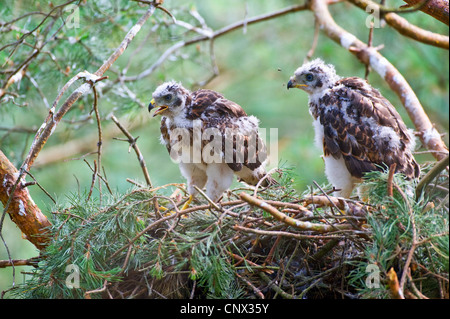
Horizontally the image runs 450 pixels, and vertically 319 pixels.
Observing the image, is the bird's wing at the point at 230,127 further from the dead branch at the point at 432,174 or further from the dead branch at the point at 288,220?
the dead branch at the point at 432,174

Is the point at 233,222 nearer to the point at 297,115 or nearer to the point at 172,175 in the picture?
the point at 172,175

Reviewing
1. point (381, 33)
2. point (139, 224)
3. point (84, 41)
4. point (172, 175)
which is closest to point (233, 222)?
A: point (139, 224)

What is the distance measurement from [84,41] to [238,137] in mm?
2139

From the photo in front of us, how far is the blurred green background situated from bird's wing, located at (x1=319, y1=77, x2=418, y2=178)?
424mm

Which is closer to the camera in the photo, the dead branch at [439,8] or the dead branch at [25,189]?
the dead branch at [439,8]

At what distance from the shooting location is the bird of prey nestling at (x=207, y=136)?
4023 mm

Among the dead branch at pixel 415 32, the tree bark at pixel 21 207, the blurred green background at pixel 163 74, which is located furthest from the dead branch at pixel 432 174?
the tree bark at pixel 21 207

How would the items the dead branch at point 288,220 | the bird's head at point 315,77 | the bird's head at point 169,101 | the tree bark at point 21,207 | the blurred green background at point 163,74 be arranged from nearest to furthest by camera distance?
the dead branch at point 288,220 → the tree bark at point 21,207 → the bird's head at point 169,101 → the bird's head at point 315,77 → the blurred green background at point 163,74

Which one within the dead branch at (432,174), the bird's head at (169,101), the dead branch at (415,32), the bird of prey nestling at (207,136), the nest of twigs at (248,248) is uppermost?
the dead branch at (415,32)

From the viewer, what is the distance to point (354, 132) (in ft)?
13.2

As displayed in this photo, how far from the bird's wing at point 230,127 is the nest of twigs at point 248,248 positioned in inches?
24.8

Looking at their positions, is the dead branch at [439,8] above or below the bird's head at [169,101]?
above

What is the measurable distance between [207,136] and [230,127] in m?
0.21
